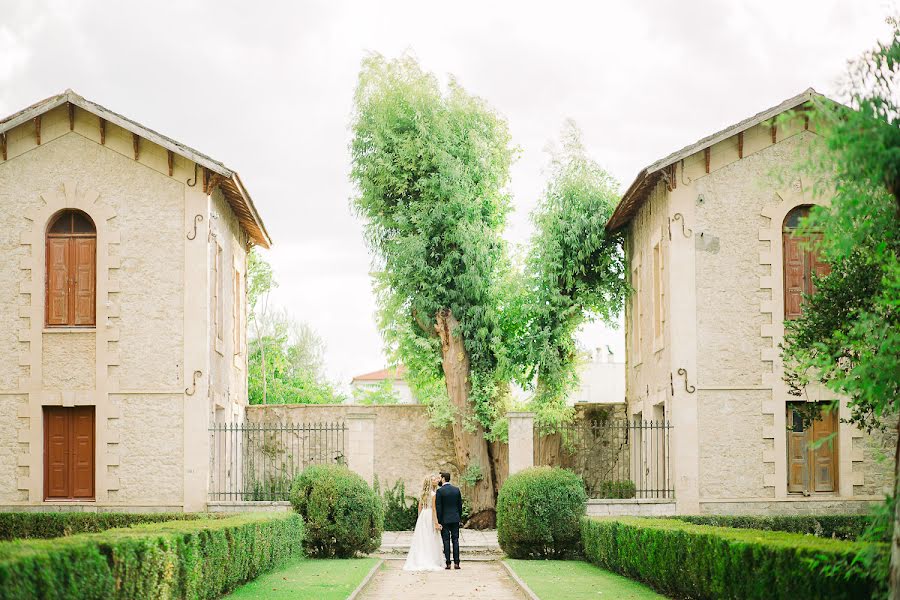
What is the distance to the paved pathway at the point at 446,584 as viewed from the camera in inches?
614

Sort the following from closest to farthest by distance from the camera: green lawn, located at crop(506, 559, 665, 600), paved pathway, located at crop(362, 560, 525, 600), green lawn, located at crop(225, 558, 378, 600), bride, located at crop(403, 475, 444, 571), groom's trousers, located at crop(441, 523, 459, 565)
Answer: green lawn, located at crop(225, 558, 378, 600) → green lawn, located at crop(506, 559, 665, 600) → paved pathway, located at crop(362, 560, 525, 600) → groom's trousers, located at crop(441, 523, 459, 565) → bride, located at crop(403, 475, 444, 571)

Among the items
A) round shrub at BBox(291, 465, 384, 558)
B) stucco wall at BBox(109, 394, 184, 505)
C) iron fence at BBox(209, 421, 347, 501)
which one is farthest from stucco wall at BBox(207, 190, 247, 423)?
round shrub at BBox(291, 465, 384, 558)

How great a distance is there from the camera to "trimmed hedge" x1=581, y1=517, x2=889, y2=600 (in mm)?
10445

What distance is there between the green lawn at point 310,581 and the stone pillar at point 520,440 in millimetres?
3930

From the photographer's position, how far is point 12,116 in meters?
21.6

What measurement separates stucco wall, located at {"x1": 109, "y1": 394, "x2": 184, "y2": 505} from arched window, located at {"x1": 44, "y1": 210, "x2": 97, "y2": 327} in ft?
5.79

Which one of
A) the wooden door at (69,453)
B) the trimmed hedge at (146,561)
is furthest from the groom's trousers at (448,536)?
the wooden door at (69,453)

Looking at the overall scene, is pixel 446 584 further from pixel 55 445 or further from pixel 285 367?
pixel 285 367

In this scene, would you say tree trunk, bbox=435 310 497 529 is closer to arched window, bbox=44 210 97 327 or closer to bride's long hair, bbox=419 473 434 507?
bride's long hair, bbox=419 473 434 507

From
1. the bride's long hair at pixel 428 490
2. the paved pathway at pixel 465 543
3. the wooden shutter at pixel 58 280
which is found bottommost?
the paved pathway at pixel 465 543

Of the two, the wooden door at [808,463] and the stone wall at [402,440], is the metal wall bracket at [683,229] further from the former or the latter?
the stone wall at [402,440]

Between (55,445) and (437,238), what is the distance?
947cm

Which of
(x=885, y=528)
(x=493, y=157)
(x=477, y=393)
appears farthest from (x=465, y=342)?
(x=885, y=528)

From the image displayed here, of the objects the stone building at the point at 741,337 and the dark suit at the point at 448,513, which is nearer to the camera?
the dark suit at the point at 448,513
